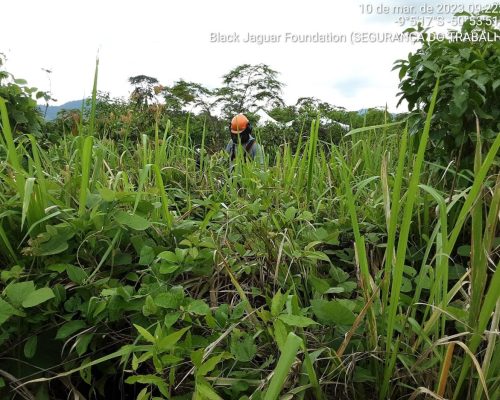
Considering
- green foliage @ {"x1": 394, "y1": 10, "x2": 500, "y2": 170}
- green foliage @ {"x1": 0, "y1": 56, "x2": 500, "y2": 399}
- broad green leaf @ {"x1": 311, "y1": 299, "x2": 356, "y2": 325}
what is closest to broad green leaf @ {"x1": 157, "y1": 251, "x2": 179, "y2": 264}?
green foliage @ {"x1": 0, "y1": 56, "x2": 500, "y2": 399}

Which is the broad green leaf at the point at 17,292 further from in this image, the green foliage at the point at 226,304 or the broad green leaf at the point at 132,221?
the broad green leaf at the point at 132,221

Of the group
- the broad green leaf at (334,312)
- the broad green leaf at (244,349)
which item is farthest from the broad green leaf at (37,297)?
the broad green leaf at (334,312)

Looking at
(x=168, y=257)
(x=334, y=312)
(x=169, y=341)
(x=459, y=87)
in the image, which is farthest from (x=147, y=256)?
(x=459, y=87)

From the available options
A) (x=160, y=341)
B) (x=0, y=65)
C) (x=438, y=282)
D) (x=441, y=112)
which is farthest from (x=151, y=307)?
(x=0, y=65)

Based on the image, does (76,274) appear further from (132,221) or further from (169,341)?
(169,341)

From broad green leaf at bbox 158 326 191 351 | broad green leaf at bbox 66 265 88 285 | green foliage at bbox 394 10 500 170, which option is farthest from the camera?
green foliage at bbox 394 10 500 170

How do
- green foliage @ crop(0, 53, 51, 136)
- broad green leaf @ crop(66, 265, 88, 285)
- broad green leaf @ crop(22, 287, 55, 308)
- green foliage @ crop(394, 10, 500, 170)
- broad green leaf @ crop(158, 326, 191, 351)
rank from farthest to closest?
1. green foliage @ crop(0, 53, 51, 136)
2. green foliage @ crop(394, 10, 500, 170)
3. broad green leaf @ crop(66, 265, 88, 285)
4. broad green leaf @ crop(22, 287, 55, 308)
5. broad green leaf @ crop(158, 326, 191, 351)

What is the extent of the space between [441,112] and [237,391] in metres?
1.38

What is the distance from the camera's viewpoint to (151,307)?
913 millimetres

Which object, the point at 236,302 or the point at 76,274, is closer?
the point at 76,274

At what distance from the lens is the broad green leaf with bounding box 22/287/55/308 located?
2.94 ft

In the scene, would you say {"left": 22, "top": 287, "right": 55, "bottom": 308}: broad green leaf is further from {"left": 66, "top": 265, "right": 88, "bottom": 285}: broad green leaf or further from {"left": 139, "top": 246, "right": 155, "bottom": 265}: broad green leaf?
{"left": 139, "top": 246, "right": 155, "bottom": 265}: broad green leaf

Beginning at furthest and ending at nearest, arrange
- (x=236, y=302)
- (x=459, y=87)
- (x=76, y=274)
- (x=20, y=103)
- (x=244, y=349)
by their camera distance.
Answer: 1. (x=20, y=103)
2. (x=459, y=87)
3. (x=236, y=302)
4. (x=76, y=274)
5. (x=244, y=349)

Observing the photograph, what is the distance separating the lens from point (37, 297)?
910 millimetres
